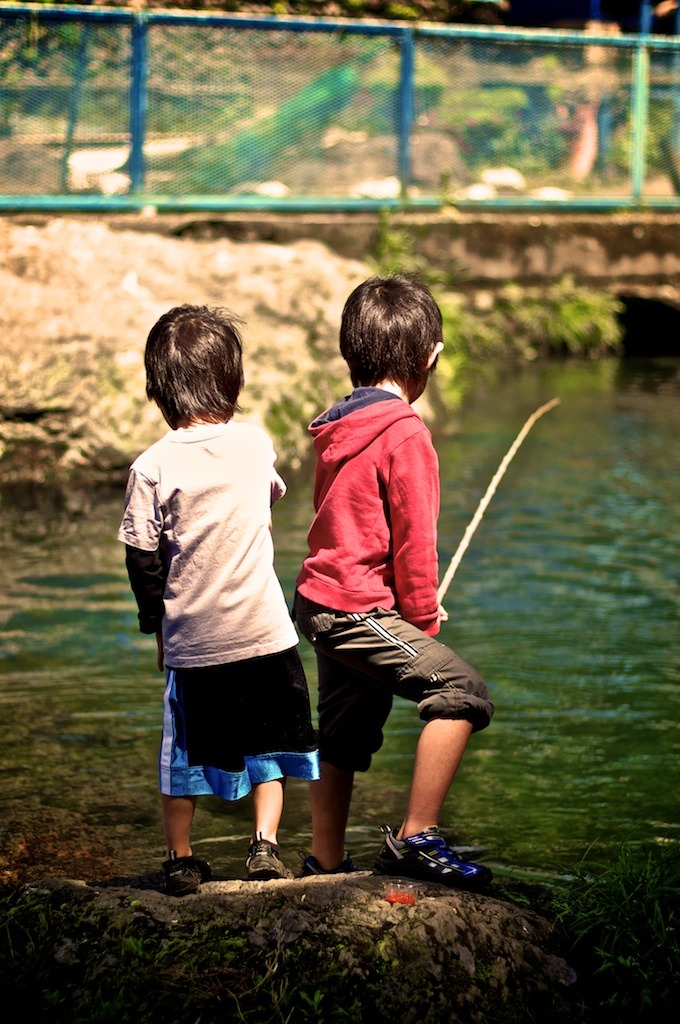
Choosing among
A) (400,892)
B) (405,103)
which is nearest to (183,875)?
(400,892)

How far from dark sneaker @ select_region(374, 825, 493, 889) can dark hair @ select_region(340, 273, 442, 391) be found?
3.52 ft

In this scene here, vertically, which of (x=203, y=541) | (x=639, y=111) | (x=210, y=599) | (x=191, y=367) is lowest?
(x=210, y=599)

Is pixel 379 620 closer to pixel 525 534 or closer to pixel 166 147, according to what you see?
pixel 525 534

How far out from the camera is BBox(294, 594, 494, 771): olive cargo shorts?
290cm

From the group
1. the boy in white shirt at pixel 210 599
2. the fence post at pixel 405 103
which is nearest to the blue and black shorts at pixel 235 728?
the boy in white shirt at pixel 210 599

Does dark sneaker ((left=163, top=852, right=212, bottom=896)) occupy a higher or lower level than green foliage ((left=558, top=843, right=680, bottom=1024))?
higher

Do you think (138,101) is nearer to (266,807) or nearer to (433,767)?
(266,807)

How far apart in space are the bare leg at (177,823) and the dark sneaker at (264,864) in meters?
0.15

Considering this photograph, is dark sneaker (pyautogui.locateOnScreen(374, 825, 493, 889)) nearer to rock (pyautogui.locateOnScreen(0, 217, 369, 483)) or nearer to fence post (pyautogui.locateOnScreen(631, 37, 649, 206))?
rock (pyautogui.locateOnScreen(0, 217, 369, 483))

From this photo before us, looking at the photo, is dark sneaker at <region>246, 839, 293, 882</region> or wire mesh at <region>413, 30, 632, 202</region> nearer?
dark sneaker at <region>246, 839, 293, 882</region>

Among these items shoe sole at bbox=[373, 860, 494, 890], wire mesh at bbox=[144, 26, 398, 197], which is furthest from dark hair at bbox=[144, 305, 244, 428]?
wire mesh at bbox=[144, 26, 398, 197]

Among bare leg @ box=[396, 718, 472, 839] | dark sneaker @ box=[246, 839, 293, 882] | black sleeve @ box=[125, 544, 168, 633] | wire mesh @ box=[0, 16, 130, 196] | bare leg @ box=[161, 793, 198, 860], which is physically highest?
wire mesh @ box=[0, 16, 130, 196]

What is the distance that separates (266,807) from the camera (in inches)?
123

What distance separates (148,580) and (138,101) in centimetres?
813
